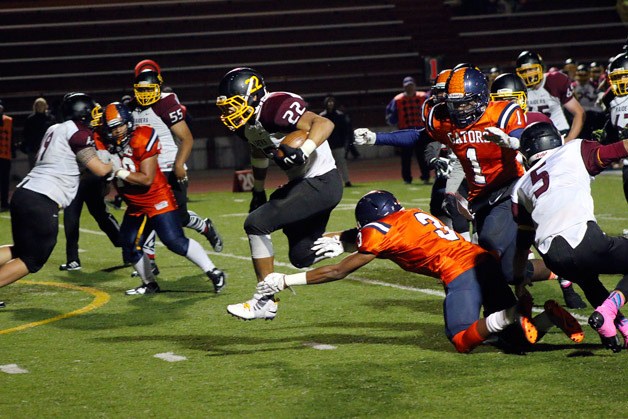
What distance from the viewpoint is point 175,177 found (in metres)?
9.62

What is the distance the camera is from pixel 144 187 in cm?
825

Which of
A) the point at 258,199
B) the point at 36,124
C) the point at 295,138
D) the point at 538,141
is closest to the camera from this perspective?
the point at 538,141

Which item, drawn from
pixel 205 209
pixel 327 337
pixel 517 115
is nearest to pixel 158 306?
pixel 327 337

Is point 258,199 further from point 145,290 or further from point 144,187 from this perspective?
point 145,290

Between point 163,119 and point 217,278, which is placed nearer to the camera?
point 217,278

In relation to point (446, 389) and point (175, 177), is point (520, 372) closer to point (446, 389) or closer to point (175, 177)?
point (446, 389)

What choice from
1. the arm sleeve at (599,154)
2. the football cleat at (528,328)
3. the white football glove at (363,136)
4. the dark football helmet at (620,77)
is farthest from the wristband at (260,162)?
the dark football helmet at (620,77)

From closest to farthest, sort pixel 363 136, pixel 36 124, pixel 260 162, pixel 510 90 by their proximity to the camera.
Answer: pixel 363 136 < pixel 260 162 < pixel 510 90 < pixel 36 124

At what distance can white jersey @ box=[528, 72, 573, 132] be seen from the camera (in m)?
10.0

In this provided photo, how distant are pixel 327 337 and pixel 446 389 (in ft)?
5.00

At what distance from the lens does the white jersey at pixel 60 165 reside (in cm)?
763

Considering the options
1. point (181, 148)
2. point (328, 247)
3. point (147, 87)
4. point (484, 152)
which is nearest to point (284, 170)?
point (328, 247)

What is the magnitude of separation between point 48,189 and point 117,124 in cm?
79

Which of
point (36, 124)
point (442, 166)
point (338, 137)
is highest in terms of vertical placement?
point (442, 166)
